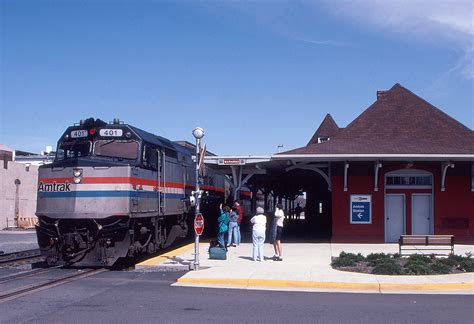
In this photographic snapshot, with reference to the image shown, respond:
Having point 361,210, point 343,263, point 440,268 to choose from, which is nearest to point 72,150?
point 343,263

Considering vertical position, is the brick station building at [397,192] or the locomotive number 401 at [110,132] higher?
the locomotive number 401 at [110,132]

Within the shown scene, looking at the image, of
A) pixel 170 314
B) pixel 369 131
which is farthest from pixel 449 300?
pixel 369 131

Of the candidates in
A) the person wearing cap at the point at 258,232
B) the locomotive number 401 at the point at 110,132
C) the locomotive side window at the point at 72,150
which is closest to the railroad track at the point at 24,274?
the locomotive side window at the point at 72,150

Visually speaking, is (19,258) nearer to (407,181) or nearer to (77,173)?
(77,173)

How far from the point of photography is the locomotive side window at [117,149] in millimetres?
15930

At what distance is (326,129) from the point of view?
4862 centimetres

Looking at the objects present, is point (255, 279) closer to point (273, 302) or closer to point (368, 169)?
point (273, 302)

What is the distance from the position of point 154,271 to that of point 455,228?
12.5 m

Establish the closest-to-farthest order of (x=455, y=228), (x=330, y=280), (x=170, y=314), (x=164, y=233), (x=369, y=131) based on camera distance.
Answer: (x=170, y=314), (x=330, y=280), (x=164, y=233), (x=455, y=228), (x=369, y=131)

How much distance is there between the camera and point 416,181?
2241cm

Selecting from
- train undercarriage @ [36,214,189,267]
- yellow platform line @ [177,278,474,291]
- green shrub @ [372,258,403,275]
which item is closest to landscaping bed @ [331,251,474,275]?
green shrub @ [372,258,403,275]

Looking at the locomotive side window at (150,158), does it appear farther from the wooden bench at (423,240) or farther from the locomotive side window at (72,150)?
the wooden bench at (423,240)

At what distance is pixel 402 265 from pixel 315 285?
348cm

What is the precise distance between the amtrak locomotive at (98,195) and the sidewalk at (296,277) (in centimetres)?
122
